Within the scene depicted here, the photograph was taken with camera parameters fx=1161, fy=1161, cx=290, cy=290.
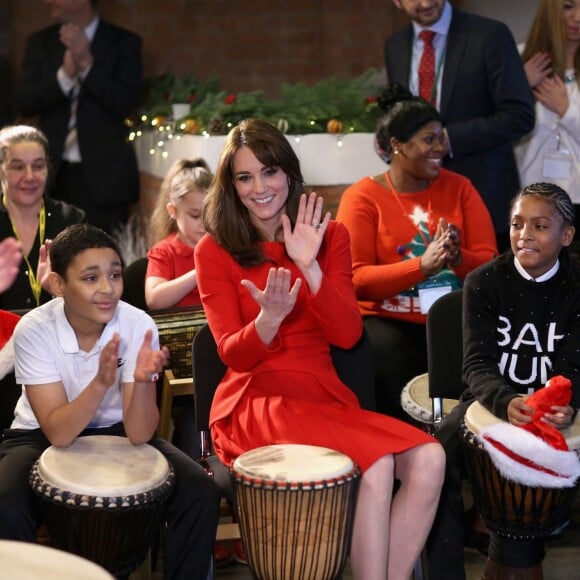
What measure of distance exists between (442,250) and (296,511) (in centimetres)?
132

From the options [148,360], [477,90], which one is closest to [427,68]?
[477,90]

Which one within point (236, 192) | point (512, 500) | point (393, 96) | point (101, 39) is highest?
point (101, 39)

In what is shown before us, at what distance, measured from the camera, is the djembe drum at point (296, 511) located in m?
2.86

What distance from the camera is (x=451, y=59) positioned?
4.74 m

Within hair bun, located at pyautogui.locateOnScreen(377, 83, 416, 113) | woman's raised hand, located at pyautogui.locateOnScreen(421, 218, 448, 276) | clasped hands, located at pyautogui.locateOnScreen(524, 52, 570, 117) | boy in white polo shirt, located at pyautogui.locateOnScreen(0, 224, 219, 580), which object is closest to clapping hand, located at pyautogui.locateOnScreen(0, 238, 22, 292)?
boy in white polo shirt, located at pyautogui.locateOnScreen(0, 224, 219, 580)

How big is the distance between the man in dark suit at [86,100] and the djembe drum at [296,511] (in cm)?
354

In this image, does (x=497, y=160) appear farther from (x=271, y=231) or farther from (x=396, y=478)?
(x=396, y=478)

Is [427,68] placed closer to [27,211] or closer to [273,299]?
[27,211]

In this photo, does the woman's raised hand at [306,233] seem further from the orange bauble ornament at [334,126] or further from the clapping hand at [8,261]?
the orange bauble ornament at [334,126]

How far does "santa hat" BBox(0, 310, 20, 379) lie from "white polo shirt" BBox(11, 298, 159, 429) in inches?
5.0

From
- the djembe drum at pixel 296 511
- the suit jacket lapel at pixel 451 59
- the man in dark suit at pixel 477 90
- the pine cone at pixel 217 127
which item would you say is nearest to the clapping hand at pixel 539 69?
the man in dark suit at pixel 477 90

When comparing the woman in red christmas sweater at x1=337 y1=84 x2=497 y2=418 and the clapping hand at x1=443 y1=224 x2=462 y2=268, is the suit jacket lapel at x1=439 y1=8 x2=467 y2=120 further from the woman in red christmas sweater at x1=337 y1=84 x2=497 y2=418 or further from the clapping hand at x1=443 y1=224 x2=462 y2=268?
the clapping hand at x1=443 y1=224 x2=462 y2=268

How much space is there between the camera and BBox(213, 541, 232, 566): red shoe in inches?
149

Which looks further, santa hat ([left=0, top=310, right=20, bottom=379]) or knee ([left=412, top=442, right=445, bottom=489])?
santa hat ([left=0, top=310, right=20, bottom=379])
